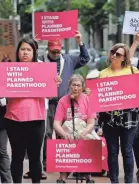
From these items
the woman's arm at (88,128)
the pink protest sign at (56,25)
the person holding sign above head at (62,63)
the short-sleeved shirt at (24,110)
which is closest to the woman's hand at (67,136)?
the woman's arm at (88,128)

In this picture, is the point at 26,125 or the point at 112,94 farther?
the point at 112,94

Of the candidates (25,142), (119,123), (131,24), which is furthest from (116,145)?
(131,24)

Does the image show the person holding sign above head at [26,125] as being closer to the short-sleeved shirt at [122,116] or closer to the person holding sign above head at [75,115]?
the person holding sign above head at [75,115]

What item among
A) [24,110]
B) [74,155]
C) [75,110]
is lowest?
[74,155]

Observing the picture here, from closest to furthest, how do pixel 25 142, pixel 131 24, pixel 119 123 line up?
pixel 25 142
pixel 119 123
pixel 131 24

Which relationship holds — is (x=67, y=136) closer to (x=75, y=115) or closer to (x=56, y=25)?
(x=75, y=115)

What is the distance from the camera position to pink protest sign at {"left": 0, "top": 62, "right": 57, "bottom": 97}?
20.1 ft

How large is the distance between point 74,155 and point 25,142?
569 millimetres

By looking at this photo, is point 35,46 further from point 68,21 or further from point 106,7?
point 106,7

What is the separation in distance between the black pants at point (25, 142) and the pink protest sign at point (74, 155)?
0.23 meters

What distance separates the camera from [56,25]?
7.87 metres

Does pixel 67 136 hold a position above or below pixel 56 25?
below

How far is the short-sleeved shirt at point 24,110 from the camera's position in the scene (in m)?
6.03

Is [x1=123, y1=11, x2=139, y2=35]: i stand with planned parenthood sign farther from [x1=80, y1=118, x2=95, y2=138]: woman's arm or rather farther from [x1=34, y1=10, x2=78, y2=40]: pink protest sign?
Result: [x1=80, y1=118, x2=95, y2=138]: woman's arm
